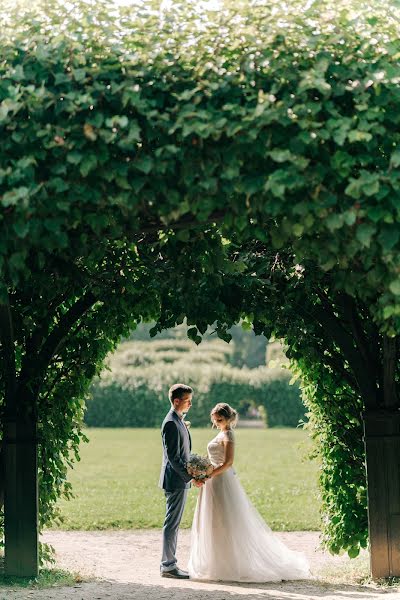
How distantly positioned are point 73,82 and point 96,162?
1.63 ft

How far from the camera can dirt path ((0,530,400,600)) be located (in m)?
8.20

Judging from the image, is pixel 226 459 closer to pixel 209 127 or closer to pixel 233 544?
pixel 233 544

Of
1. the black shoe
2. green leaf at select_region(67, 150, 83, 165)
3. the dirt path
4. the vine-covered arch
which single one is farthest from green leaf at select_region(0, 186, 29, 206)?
the black shoe

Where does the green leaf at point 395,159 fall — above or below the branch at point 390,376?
above

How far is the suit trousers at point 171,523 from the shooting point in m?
9.35

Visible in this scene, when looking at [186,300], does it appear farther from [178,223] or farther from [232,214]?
[232,214]

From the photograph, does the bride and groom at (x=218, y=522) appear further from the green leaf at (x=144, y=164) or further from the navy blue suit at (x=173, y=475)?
the green leaf at (x=144, y=164)

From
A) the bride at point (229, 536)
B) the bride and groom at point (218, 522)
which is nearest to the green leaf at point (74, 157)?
the bride and groom at point (218, 522)

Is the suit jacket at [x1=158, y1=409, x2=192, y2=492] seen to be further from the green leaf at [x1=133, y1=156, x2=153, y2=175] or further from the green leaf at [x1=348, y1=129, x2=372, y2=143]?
the green leaf at [x1=348, y1=129, x2=372, y2=143]

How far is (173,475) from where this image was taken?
934 centimetres

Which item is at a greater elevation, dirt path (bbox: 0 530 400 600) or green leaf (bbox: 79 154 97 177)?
green leaf (bbox: 79 154 97 177)

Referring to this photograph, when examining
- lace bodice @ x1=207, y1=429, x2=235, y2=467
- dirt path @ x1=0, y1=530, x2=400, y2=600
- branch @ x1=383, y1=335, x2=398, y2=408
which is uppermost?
branch @ x1=383, y1=335, x2=398, y2=408

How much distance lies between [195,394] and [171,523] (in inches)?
973

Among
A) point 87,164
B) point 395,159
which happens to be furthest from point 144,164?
point 395,159
